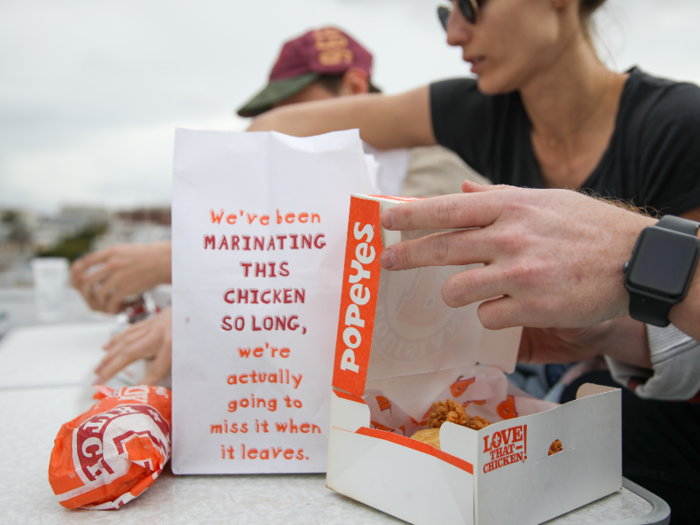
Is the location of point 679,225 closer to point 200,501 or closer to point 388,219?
point 388,219

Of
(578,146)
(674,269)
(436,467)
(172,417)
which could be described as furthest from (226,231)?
(578,146)

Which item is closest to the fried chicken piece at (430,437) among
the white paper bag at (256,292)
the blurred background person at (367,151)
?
the white paper bag at (256,292)

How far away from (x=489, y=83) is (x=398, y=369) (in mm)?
724

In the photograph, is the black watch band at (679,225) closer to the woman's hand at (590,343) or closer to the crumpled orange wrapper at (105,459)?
the woman's hand at (590,343)

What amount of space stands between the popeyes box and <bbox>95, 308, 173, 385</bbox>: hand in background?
0.35 m

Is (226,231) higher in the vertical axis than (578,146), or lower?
lower

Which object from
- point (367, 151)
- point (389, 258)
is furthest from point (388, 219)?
point (367, 151)

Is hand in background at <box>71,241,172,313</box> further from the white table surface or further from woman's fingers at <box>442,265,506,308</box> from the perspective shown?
woman's fingers at <box>442,265,506,308</box>

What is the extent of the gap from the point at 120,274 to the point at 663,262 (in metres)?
1.11

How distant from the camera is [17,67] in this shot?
2.57m

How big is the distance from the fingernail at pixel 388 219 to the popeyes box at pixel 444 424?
13mm

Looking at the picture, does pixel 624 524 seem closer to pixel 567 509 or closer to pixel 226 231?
pixel 567 509

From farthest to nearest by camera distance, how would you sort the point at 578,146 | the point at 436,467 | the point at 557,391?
the point at 578,146 < the point at 557,391 < the point at 436,467

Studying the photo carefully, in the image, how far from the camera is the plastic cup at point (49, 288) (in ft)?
6.32
